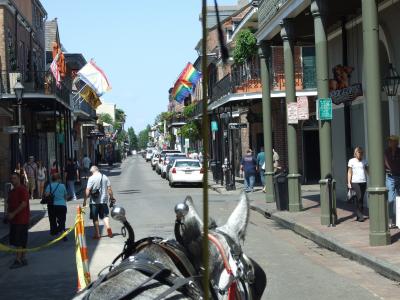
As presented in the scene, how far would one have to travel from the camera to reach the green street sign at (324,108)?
13.5 meters

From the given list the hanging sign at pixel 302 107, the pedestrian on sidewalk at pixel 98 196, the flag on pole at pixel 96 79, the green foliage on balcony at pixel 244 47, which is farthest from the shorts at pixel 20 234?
the flag on pole at pixel 96 79

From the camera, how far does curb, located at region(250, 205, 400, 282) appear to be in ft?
29.1

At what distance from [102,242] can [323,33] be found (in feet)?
21.6

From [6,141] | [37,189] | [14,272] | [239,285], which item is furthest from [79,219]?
[6,141]

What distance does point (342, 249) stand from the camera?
10.8 meters

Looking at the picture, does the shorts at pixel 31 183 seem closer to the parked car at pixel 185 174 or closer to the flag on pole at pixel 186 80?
the parked car at pixel 185 174

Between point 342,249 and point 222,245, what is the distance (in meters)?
7.53

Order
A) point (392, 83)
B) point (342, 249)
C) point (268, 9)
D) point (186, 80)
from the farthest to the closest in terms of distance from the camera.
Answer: point (186, 80), point (268, 9), point (392, 83), point (342, 249)

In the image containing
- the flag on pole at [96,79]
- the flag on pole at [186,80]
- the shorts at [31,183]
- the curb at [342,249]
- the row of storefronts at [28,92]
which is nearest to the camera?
the curb at [342,249]

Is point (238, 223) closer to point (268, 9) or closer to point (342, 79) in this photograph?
point (342, 79)

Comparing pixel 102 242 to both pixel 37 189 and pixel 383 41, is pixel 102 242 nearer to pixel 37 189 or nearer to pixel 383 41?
pixel 383 41

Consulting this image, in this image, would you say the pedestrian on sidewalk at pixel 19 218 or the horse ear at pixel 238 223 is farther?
the pedestrian on sidewalk at pixel 19 218

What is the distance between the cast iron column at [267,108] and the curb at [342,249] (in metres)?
3.51

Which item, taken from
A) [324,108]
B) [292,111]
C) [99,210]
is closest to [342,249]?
[324,108]
